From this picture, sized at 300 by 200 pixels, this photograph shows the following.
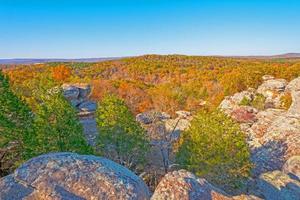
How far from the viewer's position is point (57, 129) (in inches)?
919

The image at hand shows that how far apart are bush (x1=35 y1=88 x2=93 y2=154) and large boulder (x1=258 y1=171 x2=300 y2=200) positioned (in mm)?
12177

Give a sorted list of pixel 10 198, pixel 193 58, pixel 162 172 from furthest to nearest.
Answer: pixel 193 58 → pixel 162 172 → pixel 10 198

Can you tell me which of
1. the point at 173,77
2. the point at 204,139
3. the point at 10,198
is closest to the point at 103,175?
the point at 10,198

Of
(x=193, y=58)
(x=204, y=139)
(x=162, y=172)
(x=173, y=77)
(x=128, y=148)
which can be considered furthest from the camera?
(x=193, y=58)

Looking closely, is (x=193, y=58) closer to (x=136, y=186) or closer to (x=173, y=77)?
(x=173, y=77)

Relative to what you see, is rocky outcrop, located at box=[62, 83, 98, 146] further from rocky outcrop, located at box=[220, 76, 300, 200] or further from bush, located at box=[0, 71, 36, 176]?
bush, located at box=[0, 71, 36, 176]

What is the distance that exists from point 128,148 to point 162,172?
5726mm

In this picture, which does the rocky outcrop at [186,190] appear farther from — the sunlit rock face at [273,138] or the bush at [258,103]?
the bush at [258,103]

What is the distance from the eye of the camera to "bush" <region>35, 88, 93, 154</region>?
22.7 meters

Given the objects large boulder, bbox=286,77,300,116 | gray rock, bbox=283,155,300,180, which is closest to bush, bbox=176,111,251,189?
gray rock, bbox=283,155,300,180

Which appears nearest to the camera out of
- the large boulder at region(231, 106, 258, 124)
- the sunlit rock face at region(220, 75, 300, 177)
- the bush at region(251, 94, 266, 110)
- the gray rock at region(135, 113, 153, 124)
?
the sunlit rock face at region(220, 75, 300, 177)

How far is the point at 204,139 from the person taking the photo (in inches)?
954

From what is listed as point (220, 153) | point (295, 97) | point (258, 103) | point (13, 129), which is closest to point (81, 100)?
point (258, 103)

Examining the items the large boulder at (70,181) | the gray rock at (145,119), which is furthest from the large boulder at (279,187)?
the gray rock at (145,119)
